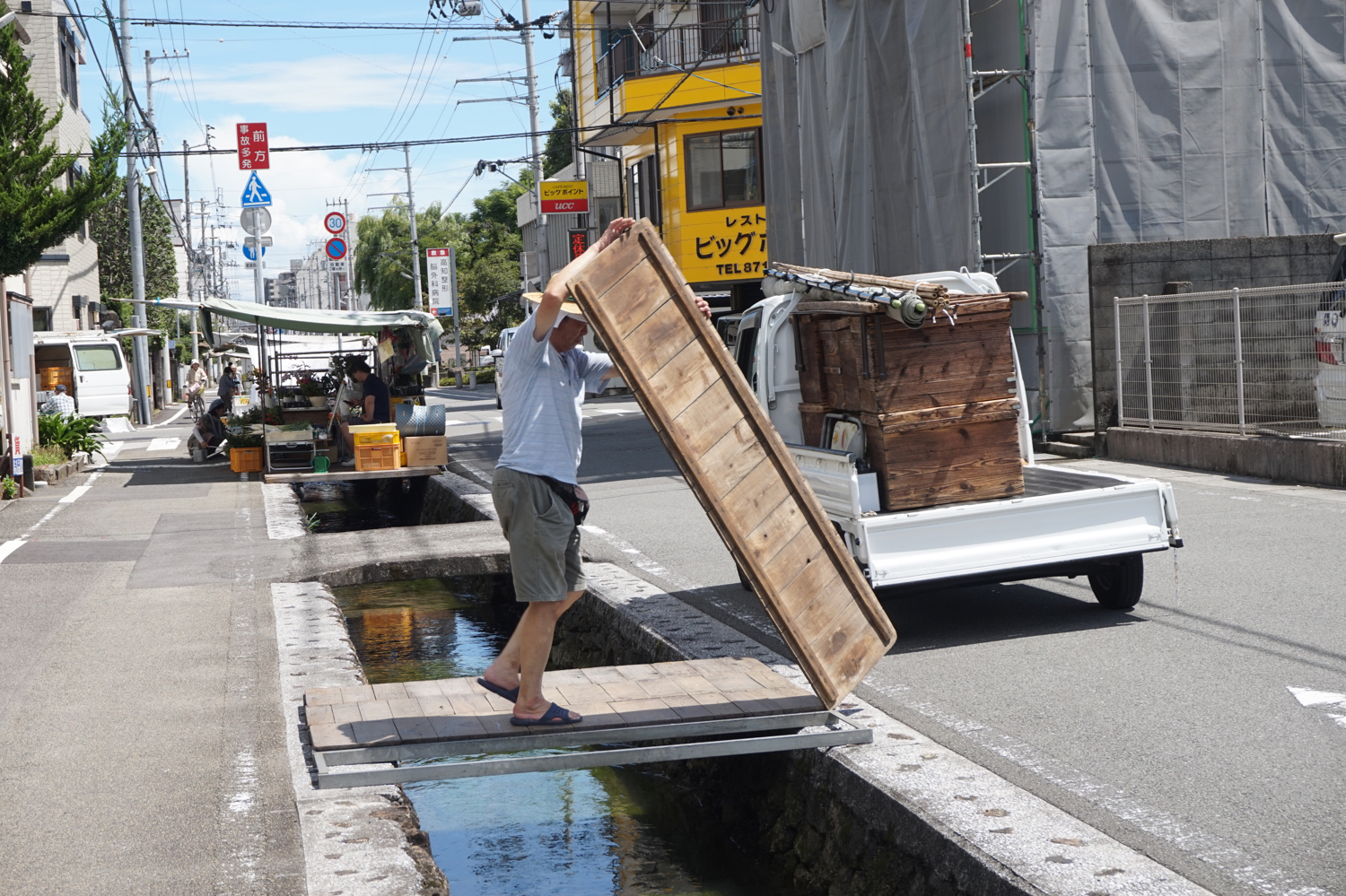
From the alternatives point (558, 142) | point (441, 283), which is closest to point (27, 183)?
point (441, 283)

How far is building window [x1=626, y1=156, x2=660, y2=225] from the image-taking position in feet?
127

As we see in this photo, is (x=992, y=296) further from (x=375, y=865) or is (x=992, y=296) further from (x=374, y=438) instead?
(x=374, y=438)

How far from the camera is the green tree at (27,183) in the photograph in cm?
1856

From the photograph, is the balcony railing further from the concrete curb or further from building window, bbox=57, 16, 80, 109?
the concrete curb

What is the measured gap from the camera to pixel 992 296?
26.4ft

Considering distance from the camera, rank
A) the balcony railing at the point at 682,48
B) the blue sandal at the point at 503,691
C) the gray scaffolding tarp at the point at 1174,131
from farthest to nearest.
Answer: the balcony railing at the point at 682,48
the gray scaffolding tarp at the point at 1174,131
the blue sandal at the point at 503,691

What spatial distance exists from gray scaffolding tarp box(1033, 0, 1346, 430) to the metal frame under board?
12.7 metres

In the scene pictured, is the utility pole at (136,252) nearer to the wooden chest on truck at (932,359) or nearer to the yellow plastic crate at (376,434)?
the yellow plastic crate at (376,434)

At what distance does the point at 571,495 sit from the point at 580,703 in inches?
42.7

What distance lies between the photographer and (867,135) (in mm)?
19781

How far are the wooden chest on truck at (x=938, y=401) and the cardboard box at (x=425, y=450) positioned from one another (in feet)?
38.7

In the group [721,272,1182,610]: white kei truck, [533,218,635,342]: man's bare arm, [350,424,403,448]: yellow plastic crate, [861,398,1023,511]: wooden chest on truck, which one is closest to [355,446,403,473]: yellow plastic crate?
[350,424,403,448]: yellow plastic crate

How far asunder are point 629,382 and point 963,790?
6.59 ft

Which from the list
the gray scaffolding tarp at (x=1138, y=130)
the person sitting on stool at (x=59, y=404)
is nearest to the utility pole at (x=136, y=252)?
the person sitting on stool at (x=59, y=404)
